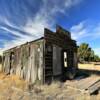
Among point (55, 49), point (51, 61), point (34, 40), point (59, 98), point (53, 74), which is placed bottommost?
point (59, 98)

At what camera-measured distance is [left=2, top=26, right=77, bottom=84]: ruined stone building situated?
962 cm

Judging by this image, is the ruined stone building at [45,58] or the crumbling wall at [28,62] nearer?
the ruined stone building at [45,58]

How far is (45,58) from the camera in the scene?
377 inches

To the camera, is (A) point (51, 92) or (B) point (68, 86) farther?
(B) point (68, 86)

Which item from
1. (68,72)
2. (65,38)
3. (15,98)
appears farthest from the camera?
(65,38)

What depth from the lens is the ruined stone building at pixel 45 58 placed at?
9617 millimetres

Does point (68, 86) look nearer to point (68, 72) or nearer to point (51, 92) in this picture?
point (51, 92)

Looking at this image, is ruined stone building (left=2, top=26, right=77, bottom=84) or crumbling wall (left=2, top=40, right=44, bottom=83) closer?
ruined stone building (left=2, top=26, right=77, bottom=84)

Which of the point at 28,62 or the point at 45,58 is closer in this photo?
the point at 45,58

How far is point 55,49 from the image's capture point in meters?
10.7

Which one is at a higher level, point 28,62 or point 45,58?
point 45,58

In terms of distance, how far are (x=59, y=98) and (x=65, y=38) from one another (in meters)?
6.62

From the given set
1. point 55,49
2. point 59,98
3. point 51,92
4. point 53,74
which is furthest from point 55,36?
point 59,98

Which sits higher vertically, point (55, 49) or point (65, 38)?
point (65, 38)
